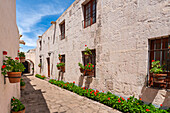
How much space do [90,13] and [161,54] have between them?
4095 millimetres

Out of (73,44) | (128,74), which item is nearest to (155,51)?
(128,74)

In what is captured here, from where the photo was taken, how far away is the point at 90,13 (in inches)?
227

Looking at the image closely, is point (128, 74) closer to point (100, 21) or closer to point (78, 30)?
point (100, 21)

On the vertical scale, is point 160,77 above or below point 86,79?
above

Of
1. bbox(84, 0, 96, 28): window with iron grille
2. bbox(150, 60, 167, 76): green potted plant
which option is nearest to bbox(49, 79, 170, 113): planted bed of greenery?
bbox(150, 60, 167, 76): green potted plant

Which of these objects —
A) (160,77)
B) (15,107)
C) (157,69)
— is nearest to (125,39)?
(157,69)

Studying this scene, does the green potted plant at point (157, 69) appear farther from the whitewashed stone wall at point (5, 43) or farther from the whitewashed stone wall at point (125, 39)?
the whitewashed stone wall at point (5, 43)

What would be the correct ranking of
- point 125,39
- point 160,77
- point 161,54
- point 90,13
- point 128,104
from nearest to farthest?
point 160,77 < point 161,54 < point 128,104 < point 125,39 < point 90,13

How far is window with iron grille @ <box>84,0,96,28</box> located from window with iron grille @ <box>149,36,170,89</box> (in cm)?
322

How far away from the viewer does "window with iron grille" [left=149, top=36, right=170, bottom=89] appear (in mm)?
2973

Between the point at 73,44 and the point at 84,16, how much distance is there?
77.3 inches

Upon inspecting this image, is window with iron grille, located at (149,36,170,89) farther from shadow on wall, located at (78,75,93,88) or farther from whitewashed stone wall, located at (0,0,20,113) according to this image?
whitewashed stone wall, located at (0,0,20,113)

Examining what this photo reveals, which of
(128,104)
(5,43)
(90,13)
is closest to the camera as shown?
(5,43)

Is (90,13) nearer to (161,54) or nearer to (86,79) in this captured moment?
(86,79)
